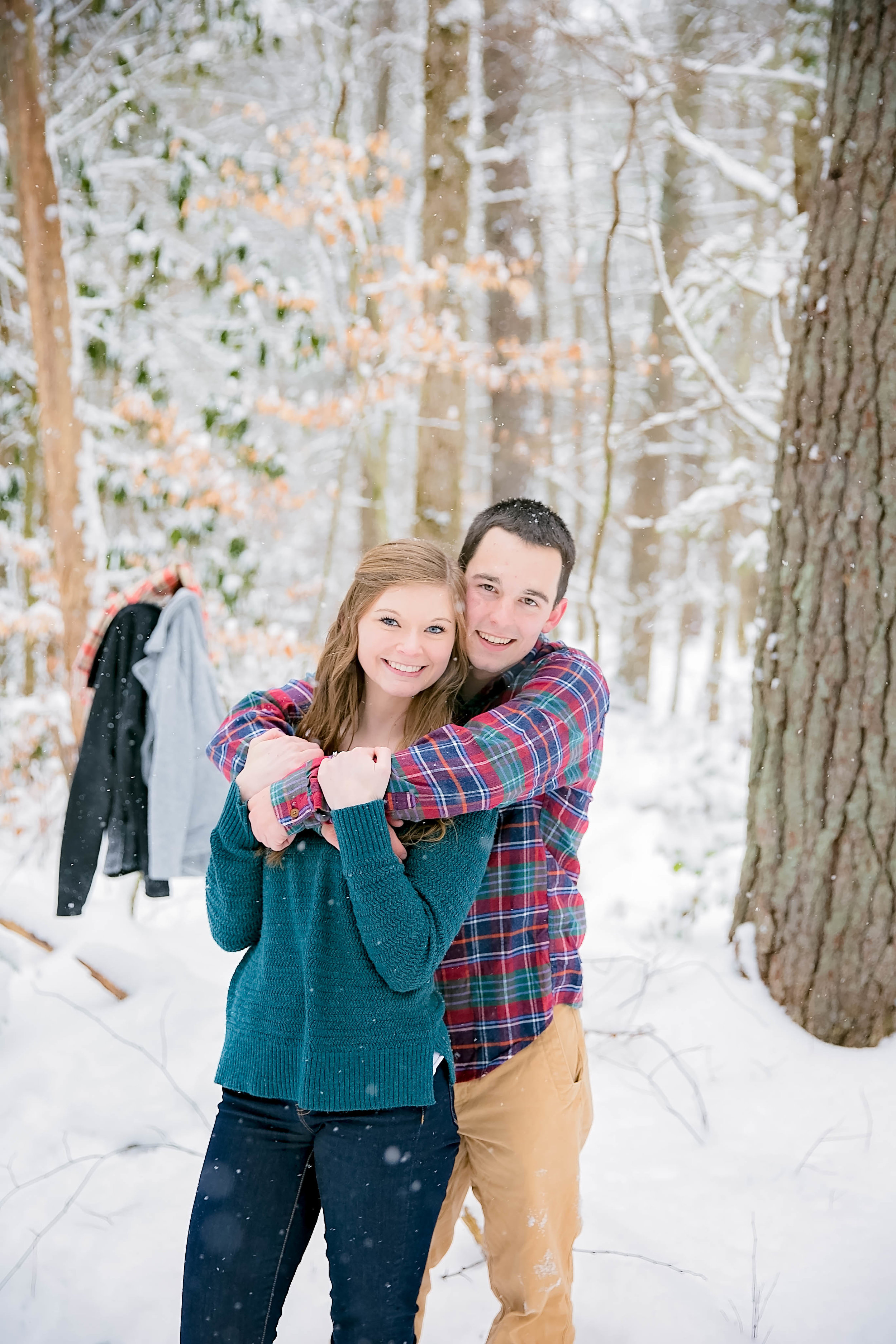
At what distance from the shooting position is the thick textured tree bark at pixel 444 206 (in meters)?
5.16

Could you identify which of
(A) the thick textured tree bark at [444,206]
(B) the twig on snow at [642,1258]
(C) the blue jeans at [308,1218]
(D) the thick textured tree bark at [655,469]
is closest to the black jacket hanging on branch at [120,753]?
(C) the blue jeans at [308,1218]

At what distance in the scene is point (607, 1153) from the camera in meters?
2.58

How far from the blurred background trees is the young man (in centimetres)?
213

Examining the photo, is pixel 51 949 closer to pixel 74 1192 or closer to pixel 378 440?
pixel 74 1192

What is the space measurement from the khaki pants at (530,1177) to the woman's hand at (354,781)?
71 centimetres

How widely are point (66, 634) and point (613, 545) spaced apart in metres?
13.0

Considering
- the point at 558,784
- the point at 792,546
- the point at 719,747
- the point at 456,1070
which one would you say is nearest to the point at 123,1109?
the point at 456,1070

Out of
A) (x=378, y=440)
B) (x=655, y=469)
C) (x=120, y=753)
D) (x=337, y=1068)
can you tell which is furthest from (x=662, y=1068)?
(x=655, y=469)

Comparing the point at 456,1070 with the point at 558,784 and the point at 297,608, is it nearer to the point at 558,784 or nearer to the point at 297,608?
the point at 558,784

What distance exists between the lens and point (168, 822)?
2.89 m

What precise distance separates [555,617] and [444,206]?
4.55 m

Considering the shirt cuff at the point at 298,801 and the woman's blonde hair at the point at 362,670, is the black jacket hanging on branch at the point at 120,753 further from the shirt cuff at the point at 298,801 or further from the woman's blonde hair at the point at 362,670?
the shirt cuff at the point at 298,801

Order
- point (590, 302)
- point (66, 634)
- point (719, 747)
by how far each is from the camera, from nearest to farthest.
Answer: point (66, 634), point (719, 747), point (590, 302)

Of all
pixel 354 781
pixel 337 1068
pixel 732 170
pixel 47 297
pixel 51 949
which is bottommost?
pixel 51 949
